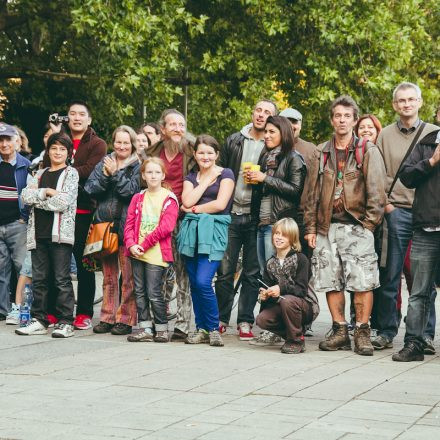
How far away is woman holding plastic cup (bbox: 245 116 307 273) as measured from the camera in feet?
32.1

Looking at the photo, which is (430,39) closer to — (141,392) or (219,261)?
(219,261)

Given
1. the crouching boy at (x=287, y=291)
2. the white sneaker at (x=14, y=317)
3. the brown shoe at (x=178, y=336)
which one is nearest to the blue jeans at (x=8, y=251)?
the white sneaker at (x=14, y=317)

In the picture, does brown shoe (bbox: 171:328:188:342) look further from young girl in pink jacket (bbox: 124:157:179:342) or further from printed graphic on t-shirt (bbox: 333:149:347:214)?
printed graphic on t-shirt (bbox: 333:149:347:214)

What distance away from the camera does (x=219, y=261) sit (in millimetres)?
9812

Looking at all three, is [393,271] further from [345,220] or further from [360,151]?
[360,151]

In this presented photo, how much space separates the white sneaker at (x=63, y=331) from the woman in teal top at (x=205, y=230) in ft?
3.69

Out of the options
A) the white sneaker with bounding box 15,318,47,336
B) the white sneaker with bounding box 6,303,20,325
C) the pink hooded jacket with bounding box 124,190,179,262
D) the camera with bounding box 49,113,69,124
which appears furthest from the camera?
the camera with bounding box 49,113,69,124

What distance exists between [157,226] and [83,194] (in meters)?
1.12

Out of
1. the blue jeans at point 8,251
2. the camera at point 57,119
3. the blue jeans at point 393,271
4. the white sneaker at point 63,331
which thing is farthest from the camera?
the blue jeans at point 8,251

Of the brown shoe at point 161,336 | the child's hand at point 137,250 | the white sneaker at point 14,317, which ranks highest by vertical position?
the child's hand at point 137,250

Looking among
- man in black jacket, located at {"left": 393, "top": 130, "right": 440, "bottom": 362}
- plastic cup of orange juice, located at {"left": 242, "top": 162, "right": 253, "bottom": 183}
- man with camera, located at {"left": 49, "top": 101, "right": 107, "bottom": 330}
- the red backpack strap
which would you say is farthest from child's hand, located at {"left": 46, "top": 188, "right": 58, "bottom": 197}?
man in black jacket, located at {"left": 393, "top": 130, "right": 440, "bottom": 362}

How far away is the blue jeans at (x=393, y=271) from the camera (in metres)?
9.52

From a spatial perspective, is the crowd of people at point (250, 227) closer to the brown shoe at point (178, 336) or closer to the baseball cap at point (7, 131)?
the brown shoe at point (178, 336)

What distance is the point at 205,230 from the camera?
9.59 metres
